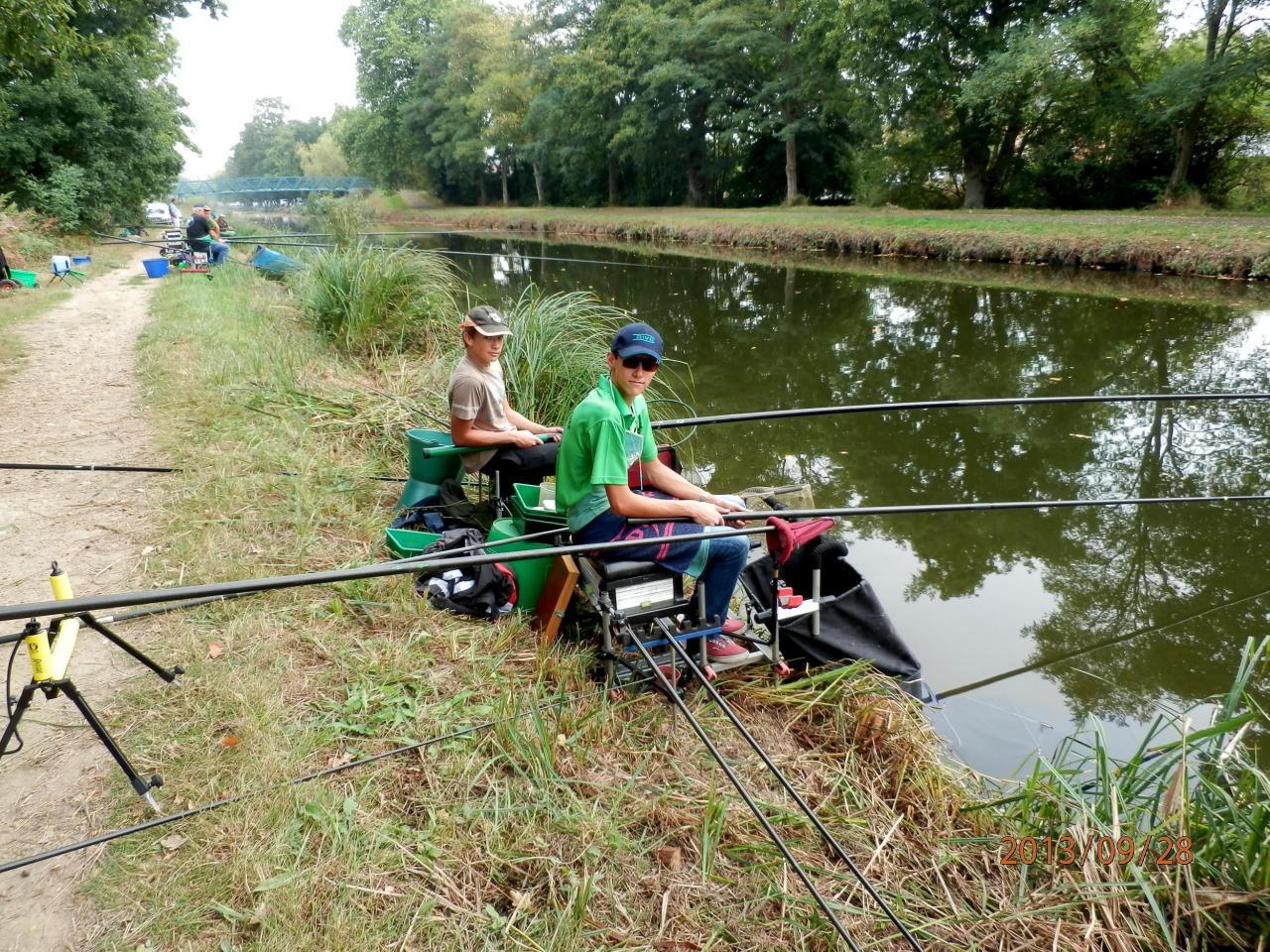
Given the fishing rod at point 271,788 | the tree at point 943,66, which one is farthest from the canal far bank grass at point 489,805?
the tree at point 943,66

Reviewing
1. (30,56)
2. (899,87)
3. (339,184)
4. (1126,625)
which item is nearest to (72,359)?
(30,56)

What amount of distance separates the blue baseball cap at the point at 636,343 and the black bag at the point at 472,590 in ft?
3.37

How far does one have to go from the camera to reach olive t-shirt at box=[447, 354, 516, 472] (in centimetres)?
375

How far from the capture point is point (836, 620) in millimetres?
3160

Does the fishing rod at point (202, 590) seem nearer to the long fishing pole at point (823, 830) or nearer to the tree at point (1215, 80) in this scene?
the long fishing pole at point (823, 830)

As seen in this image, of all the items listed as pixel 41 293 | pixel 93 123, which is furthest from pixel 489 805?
pixel 93 123

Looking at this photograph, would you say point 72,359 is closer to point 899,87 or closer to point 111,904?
point 111,904

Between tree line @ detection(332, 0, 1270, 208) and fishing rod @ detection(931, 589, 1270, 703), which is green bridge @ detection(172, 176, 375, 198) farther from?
fishing rod @ detection(931, 589, 1270, 703)

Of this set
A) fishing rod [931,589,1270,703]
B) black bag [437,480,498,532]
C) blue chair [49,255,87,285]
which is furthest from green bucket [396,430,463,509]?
blue chair [49,255,87,285]

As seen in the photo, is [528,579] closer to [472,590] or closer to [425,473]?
[472,590]

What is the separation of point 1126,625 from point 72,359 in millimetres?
8343

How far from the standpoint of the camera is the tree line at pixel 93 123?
14.5 m

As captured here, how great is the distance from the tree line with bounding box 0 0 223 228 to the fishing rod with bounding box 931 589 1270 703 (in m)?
14.4

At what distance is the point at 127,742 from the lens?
239 cm
